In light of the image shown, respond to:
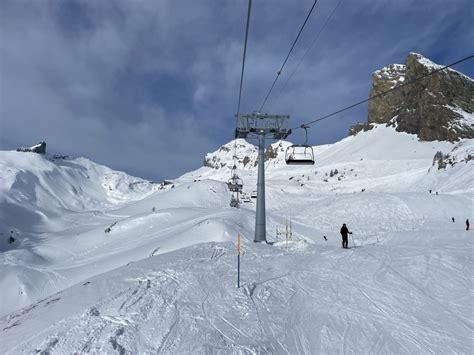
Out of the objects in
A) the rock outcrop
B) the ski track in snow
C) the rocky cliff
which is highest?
the rocky cliff

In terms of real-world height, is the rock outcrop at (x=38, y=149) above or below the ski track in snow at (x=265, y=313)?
above

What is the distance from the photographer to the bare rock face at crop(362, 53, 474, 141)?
13312 cm

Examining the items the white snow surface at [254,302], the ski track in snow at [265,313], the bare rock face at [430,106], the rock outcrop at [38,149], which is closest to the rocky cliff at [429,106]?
the bare rock face at [430,106]

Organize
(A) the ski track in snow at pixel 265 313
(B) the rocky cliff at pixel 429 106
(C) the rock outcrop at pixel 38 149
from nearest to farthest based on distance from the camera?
(A) the ski track in snow at pixel 265 313, (B) the rocky cliff at pixel 429 106, (C) the rock outcrop at pixel 38 149

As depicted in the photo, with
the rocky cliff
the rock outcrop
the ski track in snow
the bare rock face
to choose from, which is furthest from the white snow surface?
the rock outcrop

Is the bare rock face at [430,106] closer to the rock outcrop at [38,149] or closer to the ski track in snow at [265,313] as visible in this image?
the ski track in snow at [265,313]

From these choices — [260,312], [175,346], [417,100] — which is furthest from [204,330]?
[417,100]

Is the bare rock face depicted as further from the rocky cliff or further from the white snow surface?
the white snow surface

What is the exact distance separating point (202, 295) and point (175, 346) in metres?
2.79

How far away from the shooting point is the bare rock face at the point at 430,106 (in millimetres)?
133125

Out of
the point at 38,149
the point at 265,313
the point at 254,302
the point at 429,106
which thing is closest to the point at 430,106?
the point at 429,106

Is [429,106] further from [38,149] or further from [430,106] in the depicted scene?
[38,149]

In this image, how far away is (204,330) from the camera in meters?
7.46

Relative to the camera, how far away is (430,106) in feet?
465
